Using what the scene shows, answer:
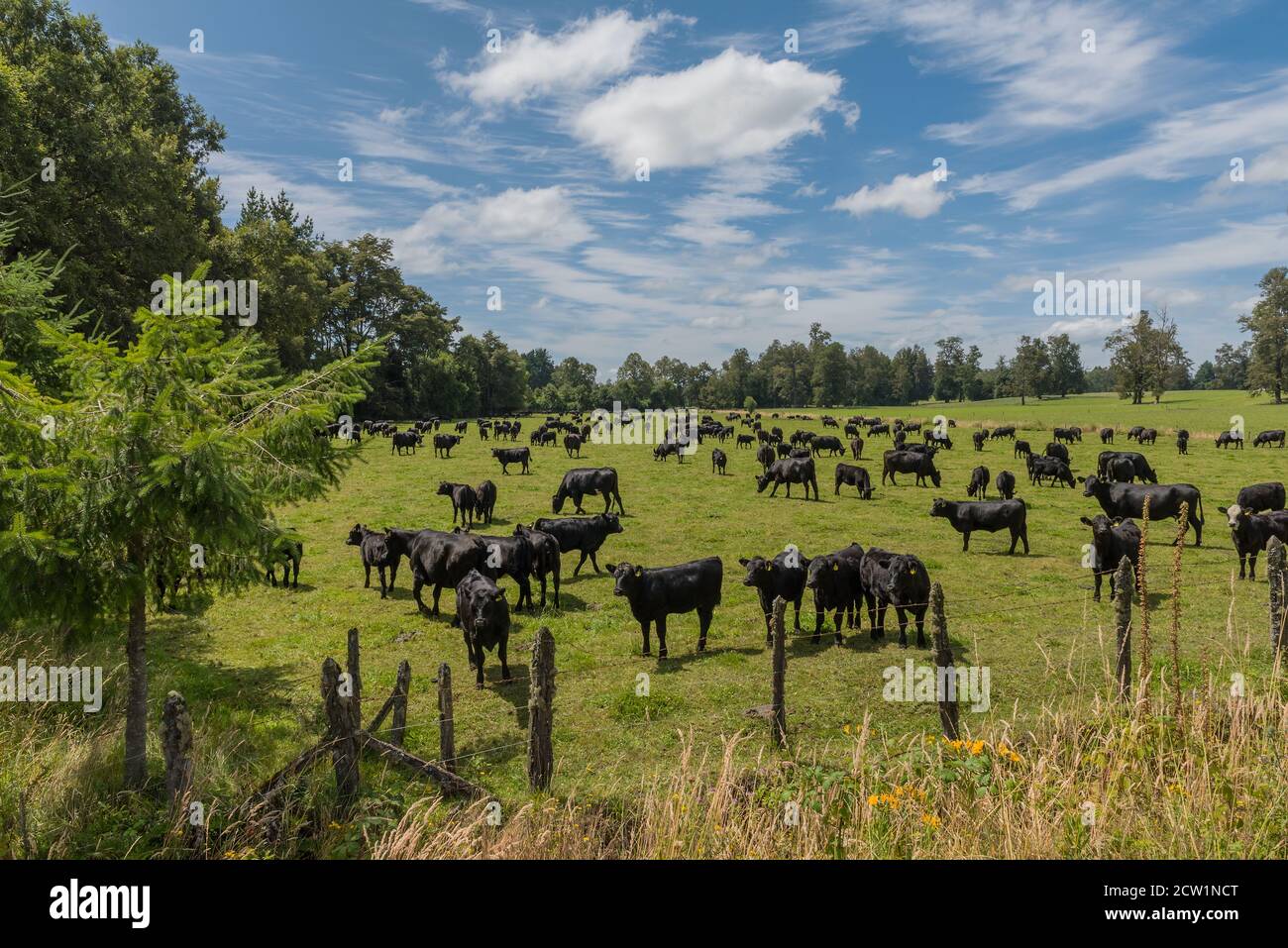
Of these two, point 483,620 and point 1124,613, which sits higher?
point 1124,613

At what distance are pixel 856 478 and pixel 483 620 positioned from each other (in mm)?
20994

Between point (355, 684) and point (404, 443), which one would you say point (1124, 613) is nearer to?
point (355, 684)

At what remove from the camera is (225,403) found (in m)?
7.39

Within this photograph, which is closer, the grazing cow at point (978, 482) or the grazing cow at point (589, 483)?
the grazing cow at point (589, 483)

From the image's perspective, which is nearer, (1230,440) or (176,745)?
(176,745)

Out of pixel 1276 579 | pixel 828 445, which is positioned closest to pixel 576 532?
pixel 1276 579

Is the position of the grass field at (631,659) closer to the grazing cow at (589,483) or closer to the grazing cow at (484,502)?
the grazing cow at (484,502)

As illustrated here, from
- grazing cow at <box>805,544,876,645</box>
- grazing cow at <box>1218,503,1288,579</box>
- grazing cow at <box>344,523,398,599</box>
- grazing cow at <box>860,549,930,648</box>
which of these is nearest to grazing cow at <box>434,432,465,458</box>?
grazing cow at <box>344,523,398,599</box>

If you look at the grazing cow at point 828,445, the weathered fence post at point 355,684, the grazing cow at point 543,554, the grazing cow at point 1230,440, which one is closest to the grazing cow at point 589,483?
the grazing cow at point 543,554

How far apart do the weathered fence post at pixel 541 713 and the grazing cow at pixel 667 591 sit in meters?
4.37

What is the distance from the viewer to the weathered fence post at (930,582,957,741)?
7.48 metres

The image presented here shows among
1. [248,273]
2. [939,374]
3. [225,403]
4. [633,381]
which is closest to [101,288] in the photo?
[248,273]

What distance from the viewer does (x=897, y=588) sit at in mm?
11766

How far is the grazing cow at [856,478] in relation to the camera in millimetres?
27375
